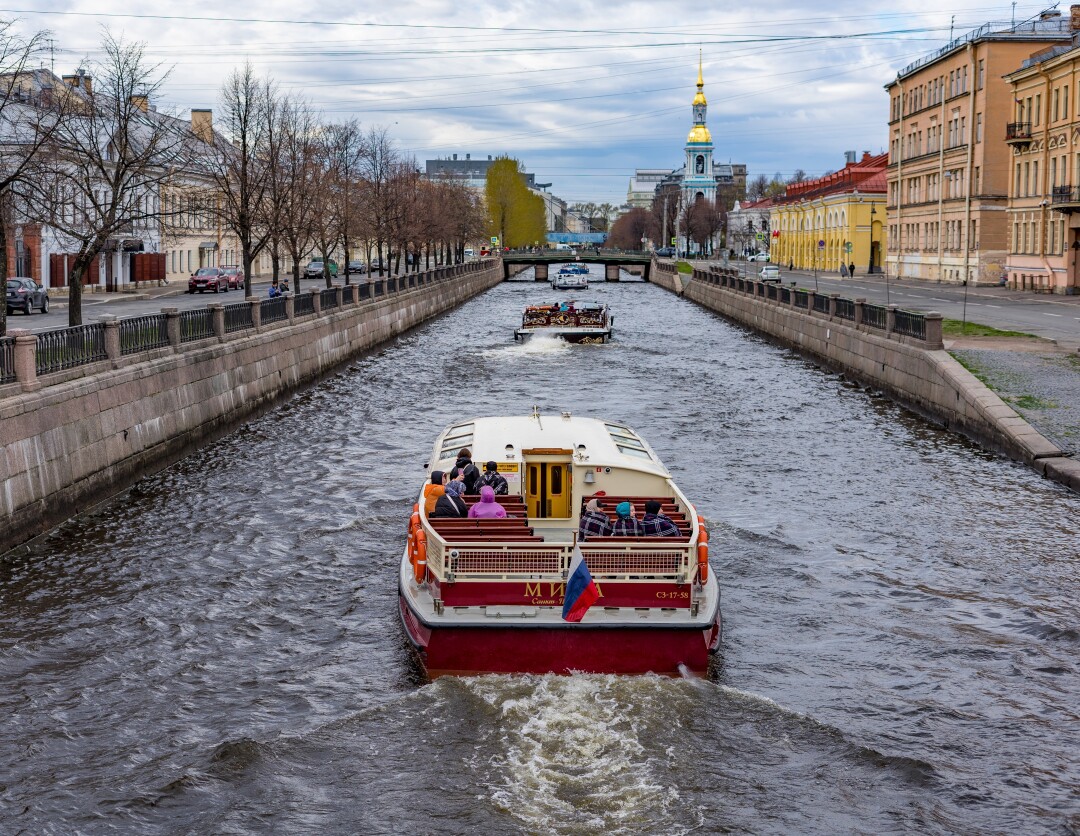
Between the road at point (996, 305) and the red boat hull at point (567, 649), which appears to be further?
the road at point (996, 305)

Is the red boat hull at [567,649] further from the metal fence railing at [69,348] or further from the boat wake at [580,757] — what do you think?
the metal fence railing at [69,348]

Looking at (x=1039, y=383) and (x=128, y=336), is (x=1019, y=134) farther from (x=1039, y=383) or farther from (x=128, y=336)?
(x=128, y=336)

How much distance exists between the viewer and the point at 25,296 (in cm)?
5316

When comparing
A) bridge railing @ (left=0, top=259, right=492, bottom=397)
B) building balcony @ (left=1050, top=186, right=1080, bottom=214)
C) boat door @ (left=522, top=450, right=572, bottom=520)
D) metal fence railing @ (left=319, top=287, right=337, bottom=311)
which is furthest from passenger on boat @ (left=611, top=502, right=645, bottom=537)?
building balcony @ (left=1050, top=186, right=1080, bottom=214)

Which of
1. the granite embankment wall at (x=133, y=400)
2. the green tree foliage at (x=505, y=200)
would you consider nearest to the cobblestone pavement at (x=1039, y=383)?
the granite embankment wall at (x=133, y=400)

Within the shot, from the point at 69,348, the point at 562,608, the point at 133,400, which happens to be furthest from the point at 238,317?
the point at 562,608

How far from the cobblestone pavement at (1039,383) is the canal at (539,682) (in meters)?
1.59

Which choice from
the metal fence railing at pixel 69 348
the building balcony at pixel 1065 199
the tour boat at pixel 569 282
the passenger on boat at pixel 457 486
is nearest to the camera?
the passenger on boat at pixel 457 486

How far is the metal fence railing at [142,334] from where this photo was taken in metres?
26.0

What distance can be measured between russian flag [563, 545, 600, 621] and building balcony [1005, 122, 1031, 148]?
218 feet

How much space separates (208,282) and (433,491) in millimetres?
62823

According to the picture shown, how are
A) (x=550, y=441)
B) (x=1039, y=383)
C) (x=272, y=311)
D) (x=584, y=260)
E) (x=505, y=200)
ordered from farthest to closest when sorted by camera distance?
(x=505, y=200) < (x=584, y=260) < (x=272, y=311) < (x=1039, y=383) < (x=550, y=441)

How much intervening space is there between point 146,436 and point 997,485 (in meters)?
15.7

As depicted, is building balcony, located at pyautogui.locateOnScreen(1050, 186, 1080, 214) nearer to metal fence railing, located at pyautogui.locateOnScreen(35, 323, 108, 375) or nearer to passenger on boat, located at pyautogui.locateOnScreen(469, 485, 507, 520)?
metal fence railing, located at pyautogui.locateOnScreen(35, 323, 108, 375)
